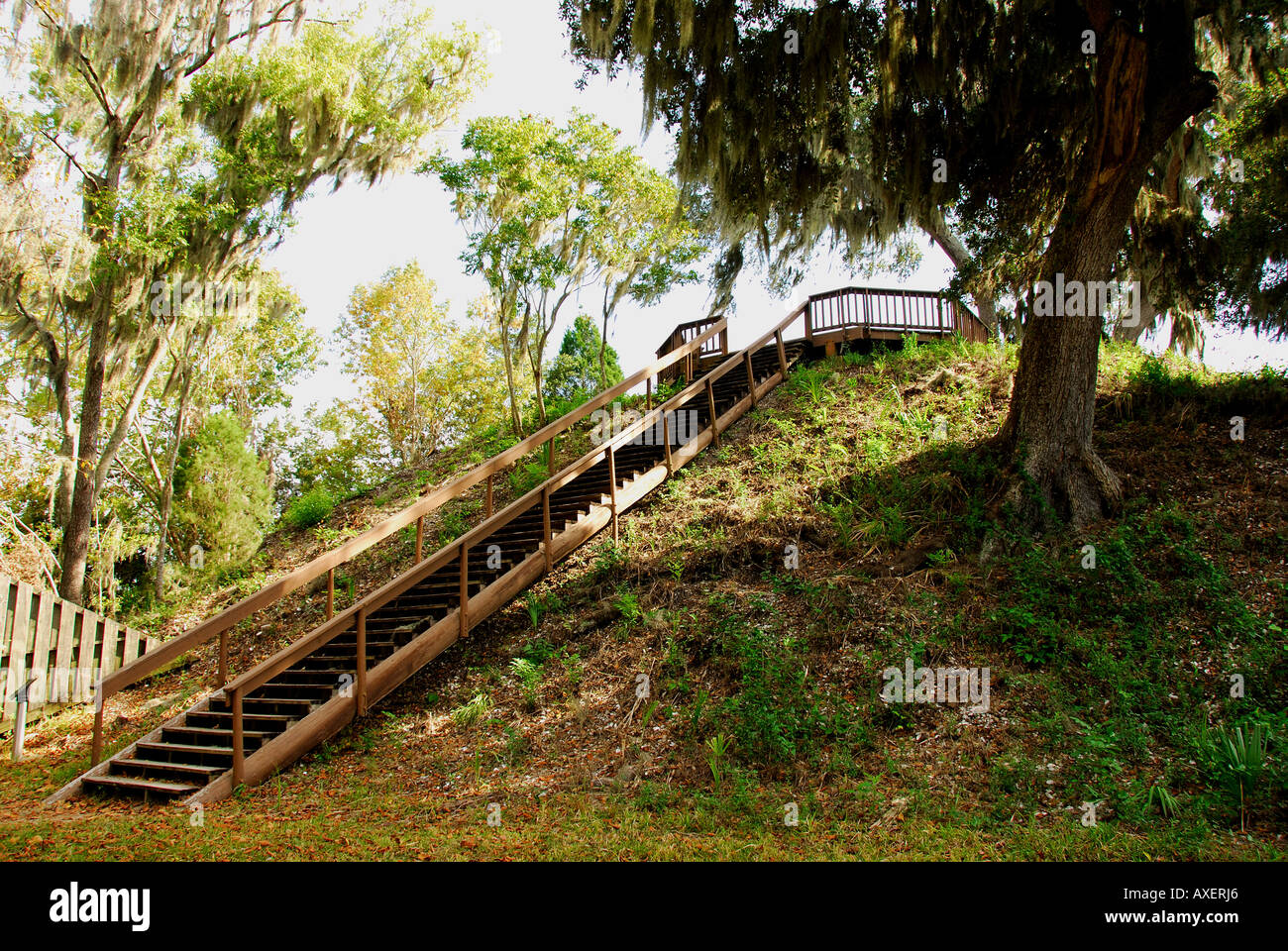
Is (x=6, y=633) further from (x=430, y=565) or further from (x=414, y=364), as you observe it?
(x=414, y=364)

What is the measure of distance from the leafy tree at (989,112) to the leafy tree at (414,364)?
63.0ft

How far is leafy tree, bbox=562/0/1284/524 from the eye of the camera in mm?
7961

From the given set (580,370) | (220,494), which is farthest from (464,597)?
(580,370)

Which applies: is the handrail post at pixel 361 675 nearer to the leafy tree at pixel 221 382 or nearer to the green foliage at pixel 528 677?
the green foliage at pixel 528 677

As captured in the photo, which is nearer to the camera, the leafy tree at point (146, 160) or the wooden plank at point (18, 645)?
the wooden plank at point (18, 645)

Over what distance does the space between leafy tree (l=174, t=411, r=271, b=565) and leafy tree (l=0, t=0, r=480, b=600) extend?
1693 mm

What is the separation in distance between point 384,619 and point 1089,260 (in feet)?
29.1

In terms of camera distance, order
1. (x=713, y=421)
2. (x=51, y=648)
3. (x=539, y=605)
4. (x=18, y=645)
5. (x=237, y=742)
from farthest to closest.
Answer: (x=713, y=421), (x=51, y=648), (x=18, y=645), (x=539, y=605), (x=237, y=742)

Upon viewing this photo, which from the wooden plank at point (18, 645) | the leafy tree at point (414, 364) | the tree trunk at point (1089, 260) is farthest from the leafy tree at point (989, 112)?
the leafy tree at point (414, 364)

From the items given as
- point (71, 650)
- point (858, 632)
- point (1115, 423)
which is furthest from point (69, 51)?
point (1115, 423)

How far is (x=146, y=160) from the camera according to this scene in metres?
13.1

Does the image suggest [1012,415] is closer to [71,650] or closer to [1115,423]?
[1115,423]

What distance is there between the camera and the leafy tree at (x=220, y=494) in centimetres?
1441
